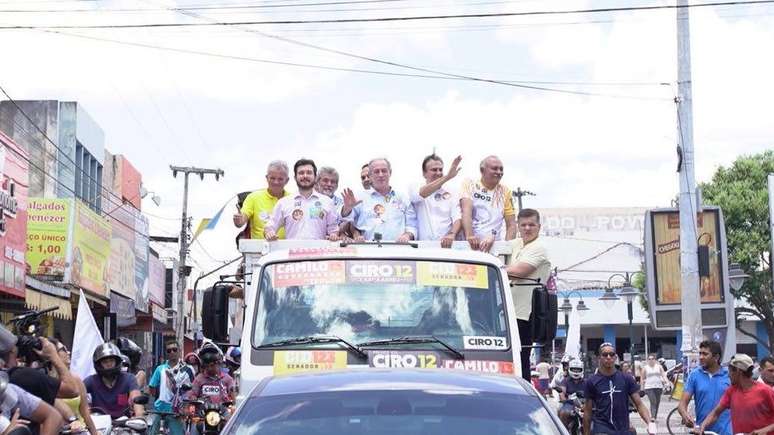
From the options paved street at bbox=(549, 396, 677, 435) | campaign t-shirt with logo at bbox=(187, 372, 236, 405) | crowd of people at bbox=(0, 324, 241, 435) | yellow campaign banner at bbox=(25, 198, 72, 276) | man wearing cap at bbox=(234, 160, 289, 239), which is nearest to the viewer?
crowd of people at bbox=(0, 324, 241, 435)

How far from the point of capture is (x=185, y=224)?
162 feet

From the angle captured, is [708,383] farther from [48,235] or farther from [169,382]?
[48,235]

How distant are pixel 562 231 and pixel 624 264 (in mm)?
9026

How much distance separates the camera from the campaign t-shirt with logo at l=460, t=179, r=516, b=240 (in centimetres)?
1174

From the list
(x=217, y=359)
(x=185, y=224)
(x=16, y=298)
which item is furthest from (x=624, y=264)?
(x=217, y=359)

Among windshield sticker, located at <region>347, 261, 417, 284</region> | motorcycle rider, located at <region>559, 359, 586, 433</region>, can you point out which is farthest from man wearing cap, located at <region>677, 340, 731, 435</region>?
motorcycle rider, located at <region>559, 359, 586, 433</region>

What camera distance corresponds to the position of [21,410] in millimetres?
7805

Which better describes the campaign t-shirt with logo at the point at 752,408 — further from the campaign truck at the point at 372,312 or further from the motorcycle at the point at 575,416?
→ the motorcycle at the point at 575,416

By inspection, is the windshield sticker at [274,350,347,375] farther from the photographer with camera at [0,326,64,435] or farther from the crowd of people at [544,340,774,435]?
the crowd of people at [544,340,774,435]

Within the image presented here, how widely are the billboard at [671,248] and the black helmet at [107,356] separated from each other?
16.9m

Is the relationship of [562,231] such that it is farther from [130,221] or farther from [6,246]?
[6,246]

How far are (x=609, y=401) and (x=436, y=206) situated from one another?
117 inches

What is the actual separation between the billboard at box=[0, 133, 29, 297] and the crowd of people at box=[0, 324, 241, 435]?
645 cm

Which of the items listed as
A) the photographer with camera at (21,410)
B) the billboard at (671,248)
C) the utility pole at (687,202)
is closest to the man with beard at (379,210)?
the photographer with camera at (21,410)
